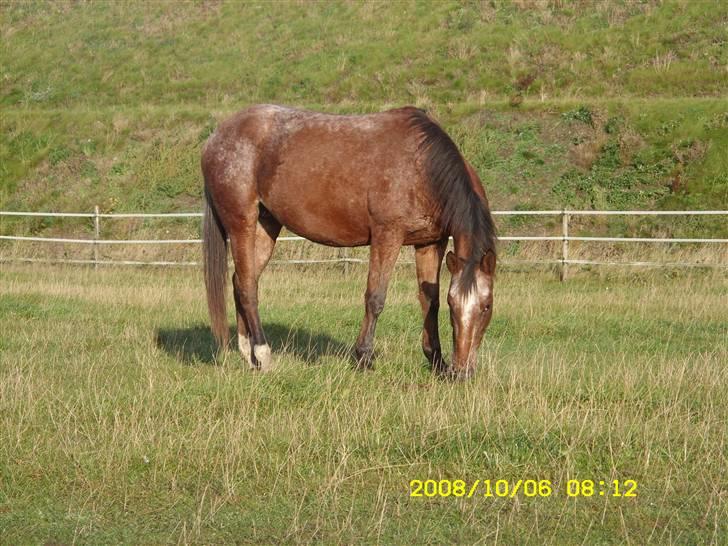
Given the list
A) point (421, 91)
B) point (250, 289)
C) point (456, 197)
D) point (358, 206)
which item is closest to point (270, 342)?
point (250, 289)

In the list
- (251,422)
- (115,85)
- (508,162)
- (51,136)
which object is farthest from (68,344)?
(115,85)

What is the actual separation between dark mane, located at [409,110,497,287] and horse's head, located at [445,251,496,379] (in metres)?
0.04

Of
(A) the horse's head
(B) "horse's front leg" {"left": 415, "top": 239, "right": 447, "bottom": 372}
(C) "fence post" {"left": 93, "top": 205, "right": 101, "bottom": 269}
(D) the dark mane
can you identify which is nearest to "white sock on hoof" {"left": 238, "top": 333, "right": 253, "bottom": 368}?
(B) "horse's front leg" {"left": 415, "top": 239, "right": 447, "bottom": 372}

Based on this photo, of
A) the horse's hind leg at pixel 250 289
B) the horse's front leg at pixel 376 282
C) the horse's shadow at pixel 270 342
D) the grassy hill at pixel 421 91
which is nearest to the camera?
the horse's front leg at pixel 376 282

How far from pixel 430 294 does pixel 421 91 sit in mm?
18228

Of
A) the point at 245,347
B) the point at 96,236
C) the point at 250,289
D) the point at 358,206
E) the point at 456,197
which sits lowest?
the point at 96,236

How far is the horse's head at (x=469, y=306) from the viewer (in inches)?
302

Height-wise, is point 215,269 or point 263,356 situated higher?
point 215,269

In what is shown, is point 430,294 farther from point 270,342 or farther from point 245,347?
point 270,342

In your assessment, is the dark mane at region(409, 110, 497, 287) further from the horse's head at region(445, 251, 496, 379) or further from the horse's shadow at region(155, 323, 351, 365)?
the horse's shadow at region(155, 323, 351, 365)

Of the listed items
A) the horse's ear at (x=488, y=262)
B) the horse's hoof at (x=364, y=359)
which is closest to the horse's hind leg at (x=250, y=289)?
the horse's hoof at (x=364, y=359)
